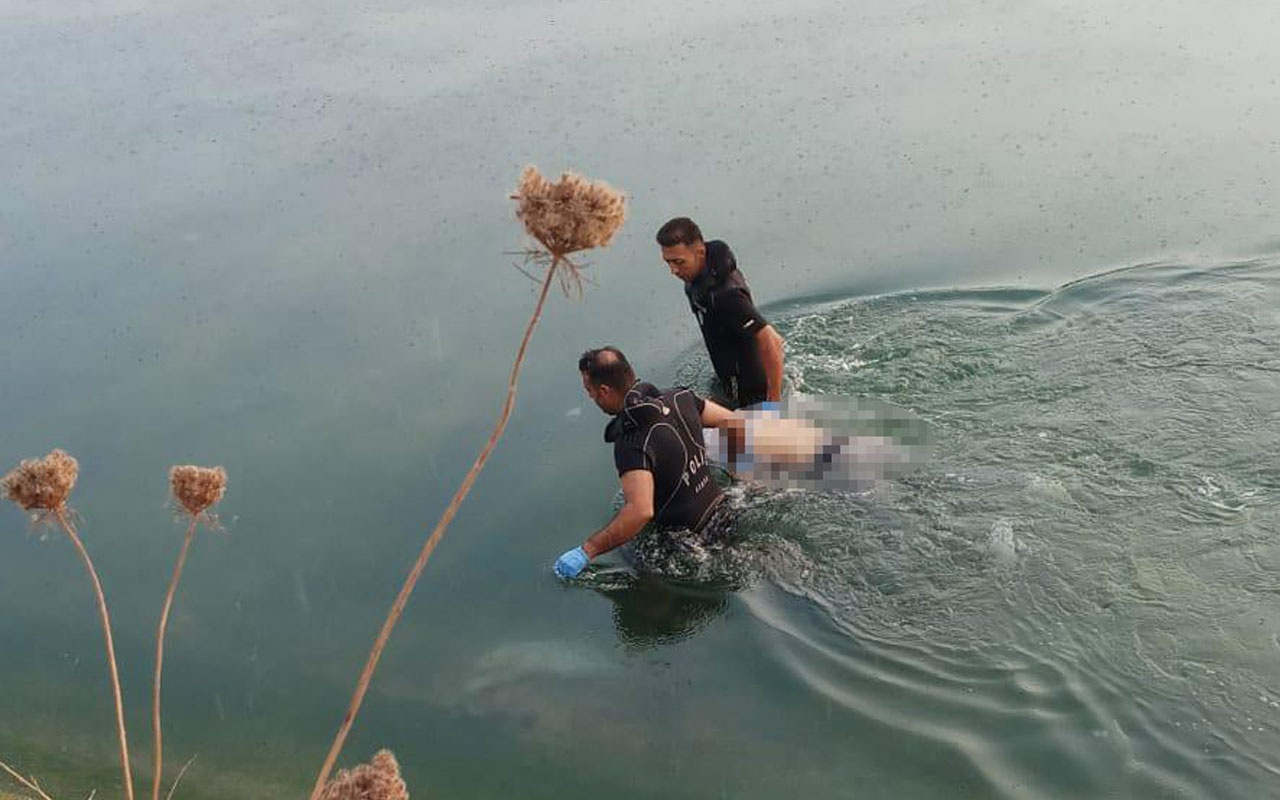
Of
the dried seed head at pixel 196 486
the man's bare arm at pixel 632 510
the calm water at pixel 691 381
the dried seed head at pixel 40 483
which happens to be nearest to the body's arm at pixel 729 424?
the calm water at pixel 691 381

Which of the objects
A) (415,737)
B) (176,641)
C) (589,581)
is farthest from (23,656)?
(589,581)

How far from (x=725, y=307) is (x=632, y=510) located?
1718mm

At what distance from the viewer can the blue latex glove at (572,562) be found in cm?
666

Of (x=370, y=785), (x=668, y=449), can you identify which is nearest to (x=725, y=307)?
(x=668, y=449)

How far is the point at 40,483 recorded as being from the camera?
9.97ft

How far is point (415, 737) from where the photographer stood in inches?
239

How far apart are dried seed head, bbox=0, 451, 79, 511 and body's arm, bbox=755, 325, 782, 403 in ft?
16.3

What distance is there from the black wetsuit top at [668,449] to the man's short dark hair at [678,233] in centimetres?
104

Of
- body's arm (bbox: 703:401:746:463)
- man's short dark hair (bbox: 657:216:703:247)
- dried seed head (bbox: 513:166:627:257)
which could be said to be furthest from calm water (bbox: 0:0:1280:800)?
dried seed head (bbox: 513:166:627:257)

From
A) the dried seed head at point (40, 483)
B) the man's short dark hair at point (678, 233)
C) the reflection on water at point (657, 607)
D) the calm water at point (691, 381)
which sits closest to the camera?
the dried seed head at point (40, 483)

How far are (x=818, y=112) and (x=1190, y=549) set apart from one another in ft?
23.3

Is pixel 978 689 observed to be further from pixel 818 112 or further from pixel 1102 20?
pixel 1102 20

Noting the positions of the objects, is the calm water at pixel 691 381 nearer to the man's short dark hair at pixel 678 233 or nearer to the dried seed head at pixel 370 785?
the man's short dark hair at pixel 678 233

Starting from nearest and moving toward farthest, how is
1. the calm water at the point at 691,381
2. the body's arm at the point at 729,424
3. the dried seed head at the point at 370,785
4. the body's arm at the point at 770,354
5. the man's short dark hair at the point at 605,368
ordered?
the dried seed head at the point at 370,785 < the calm water at the point at 691,381 < the man's short dark hair at the point at 605,368 < the body's arm at the point at 729,424 < the body's arm at the point at 770,354
